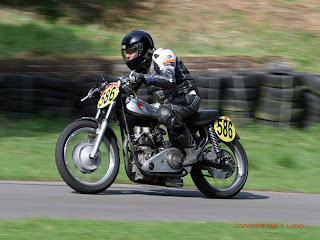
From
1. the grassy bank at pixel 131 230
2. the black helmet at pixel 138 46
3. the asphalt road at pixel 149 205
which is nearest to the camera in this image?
the grassy bank at pixel 131 230

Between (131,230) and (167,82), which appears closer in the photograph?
(131,230)

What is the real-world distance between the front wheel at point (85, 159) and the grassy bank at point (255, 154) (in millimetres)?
1418

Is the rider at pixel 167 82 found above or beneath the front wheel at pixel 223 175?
above

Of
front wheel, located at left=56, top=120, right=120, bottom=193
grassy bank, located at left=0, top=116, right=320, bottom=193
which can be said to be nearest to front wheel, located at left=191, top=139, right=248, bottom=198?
grassy bank, located at left=0, top=116, right=320, bottom=193

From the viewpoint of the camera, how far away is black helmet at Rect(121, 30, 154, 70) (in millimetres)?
6672

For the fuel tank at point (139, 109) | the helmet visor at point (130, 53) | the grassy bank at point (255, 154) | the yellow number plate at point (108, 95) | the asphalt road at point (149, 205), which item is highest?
the helmet visor at point (130, 53)

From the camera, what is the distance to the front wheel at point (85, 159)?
614 centimetres

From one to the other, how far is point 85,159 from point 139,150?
0.65 m

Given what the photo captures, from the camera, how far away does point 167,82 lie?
21.2 ft

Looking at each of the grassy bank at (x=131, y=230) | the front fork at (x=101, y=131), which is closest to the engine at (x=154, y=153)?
the front fork at (x=101, y=131)

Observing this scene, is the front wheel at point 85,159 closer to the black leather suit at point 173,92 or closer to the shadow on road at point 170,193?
the shadow on road at point 170,193

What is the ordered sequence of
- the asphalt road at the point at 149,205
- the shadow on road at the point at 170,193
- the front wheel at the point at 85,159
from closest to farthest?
the asphalt road at the point at 149,205, the front wheel at the point at 85,159, the shadow on road at the point at 170,193

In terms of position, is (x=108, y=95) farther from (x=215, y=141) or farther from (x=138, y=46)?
(x=215, y=141)

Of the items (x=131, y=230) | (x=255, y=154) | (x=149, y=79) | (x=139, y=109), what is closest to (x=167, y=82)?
(x=149, y=79)
